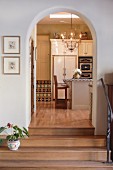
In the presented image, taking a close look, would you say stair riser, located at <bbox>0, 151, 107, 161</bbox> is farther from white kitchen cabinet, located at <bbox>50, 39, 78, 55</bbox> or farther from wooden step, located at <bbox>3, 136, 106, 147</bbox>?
white kitchen cabinet, located at <bbox>50, 39, 78, 55</bbox>

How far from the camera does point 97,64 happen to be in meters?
6.01

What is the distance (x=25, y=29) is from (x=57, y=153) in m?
2.55

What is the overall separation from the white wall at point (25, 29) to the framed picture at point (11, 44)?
86mm

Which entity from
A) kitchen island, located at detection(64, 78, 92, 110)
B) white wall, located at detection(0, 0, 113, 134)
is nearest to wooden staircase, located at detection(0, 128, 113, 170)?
white wall, located at detection(0, 0, 113, 134)

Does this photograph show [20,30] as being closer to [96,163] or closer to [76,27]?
[96,163]

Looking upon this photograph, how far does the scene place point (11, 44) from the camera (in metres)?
5.95

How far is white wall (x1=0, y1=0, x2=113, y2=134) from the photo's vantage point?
5.90 m

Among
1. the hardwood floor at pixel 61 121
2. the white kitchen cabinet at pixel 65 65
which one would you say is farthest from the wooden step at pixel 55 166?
the white kitchen cabinet at pixel 65 65

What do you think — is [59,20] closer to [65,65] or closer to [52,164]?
[65,65]

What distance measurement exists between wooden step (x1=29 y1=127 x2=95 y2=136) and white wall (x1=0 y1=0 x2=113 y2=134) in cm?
33

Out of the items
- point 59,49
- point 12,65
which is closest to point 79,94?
point 59,49

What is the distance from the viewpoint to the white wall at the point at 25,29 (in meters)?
5.90

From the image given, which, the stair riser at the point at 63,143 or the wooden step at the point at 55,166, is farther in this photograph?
the stair riser at the point at 63,143

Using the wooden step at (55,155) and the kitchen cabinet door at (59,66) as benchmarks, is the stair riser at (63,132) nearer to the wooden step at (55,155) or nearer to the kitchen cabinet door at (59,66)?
the wooden step at (55,155)
